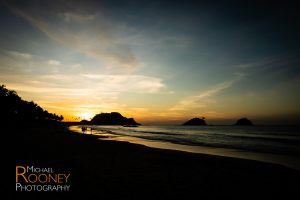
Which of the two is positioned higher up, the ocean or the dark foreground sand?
the dark foreground sand

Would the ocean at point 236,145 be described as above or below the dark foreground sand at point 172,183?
below

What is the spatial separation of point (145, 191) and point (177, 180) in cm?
242

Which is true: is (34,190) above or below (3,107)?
below

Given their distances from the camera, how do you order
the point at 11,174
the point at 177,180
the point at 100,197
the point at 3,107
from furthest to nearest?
the point at 3,107, the point at 177,180, the point at 11,174, the point at 100,197

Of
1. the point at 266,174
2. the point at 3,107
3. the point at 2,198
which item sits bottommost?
the point at 266,174

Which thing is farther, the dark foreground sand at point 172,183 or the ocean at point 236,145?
the ocean at point 236,145

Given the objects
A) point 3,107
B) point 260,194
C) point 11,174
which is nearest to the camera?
point 260,194

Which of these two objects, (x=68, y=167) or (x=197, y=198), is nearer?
(x=197, y=198)

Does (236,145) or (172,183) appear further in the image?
(236,145)

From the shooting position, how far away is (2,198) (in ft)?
21.6

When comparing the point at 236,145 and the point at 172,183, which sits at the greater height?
the point at 172,183

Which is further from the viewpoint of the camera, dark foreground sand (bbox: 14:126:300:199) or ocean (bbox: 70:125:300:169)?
ocean (bbox: 70:125:300:169)

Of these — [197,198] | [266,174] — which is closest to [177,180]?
[197,198]

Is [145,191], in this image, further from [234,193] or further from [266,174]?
[266,174]
